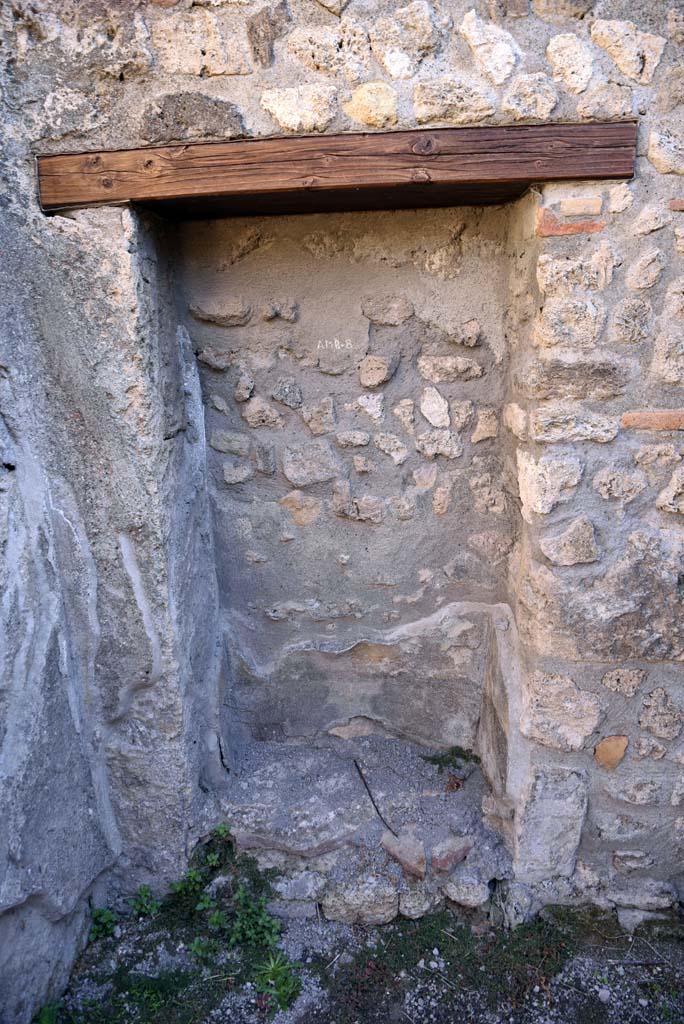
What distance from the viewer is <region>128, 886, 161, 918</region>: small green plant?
2229 millimetres

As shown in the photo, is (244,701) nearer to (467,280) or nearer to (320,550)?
(320,550)

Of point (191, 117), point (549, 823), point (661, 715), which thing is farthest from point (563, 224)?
point (549, 823)

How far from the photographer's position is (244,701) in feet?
8.14

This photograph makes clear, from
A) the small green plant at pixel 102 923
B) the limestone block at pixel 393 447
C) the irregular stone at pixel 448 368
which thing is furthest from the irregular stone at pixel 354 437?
the small green plant at pixel 102 923

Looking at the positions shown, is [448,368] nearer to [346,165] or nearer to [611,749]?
[346,165]

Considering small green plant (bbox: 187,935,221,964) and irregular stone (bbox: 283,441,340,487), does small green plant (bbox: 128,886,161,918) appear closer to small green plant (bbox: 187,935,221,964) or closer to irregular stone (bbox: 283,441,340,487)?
small green plant (bbox: 187,935,221,964)

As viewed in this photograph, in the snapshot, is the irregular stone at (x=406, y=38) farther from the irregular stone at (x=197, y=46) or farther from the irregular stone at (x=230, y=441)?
the irregular stone at (x=230, y=441)

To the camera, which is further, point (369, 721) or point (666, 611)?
point (369, 721)

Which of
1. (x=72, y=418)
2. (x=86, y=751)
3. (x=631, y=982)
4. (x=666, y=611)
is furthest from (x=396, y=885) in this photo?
(x=72, y=418)

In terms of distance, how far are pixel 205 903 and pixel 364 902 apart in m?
0.52

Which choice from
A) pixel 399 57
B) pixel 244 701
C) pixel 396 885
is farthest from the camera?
pixel 244 701

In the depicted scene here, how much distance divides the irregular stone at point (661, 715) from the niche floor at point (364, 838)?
66cm

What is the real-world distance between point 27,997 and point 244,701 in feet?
3.39

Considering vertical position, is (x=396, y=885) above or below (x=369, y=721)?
below
